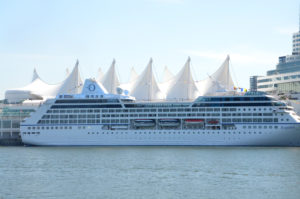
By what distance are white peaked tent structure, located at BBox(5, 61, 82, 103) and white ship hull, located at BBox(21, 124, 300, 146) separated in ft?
57.3

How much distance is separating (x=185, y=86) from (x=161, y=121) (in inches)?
593

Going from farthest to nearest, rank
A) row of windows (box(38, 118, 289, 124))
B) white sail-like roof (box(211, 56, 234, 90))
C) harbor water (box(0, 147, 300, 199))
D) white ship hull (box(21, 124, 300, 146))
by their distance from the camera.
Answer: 1. white sail-like roof (box(211, 56, 234, 90))
2. row of windows (box(38, 118, 289, 124))
3. white ship hull (box(21, 124, 300, 146))
4. harbor water (box(0, 147, 300, 199))

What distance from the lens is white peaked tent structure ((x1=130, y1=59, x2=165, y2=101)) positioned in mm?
67250

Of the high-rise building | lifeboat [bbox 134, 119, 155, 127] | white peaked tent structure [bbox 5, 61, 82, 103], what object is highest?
the high-rise building

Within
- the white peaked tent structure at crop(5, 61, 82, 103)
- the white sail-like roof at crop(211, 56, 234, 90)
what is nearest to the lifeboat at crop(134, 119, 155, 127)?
the white sail-like roof at crop(211, 56, 234, 90)

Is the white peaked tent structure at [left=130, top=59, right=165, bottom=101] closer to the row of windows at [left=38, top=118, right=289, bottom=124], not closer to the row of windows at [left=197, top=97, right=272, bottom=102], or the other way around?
the row of windows at [left=38, top=118, right=289, bottom=124]

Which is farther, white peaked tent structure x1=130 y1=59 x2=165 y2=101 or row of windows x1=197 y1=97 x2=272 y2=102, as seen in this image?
white peaked tent structure x1=130 y1=59 x2=165 y2=101

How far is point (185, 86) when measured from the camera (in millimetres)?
67250

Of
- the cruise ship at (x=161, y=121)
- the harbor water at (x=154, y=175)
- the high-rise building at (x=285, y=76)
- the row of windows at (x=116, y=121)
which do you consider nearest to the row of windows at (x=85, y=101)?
the cruise ship at (x=161, y=121)

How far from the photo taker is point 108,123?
178 ft

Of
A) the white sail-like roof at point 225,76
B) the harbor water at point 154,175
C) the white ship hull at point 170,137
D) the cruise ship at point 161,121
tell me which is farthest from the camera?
the white sail-like roof at point 225,76

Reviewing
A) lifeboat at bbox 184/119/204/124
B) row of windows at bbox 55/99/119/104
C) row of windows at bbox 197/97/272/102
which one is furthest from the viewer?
row of windows at bbox 55/99/119/104

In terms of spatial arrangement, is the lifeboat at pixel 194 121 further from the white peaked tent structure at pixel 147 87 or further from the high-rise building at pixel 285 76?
the high-rise building at pixel 285 76

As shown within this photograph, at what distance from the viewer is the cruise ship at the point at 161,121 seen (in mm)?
50062
